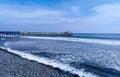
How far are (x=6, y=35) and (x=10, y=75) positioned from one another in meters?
80.5

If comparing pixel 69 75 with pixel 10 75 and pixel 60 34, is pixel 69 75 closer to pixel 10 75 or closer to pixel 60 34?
pixel 10 75

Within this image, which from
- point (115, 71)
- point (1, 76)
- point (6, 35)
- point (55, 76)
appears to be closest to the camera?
point (1, 76)

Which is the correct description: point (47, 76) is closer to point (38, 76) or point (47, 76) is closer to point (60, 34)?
point (38, 76)

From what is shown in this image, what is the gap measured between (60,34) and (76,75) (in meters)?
82.5

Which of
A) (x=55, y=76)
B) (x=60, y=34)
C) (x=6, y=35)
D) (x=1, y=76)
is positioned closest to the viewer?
(x=1, y=76)

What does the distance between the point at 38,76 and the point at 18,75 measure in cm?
101

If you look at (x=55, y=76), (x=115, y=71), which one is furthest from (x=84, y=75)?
(x=115, y=71)

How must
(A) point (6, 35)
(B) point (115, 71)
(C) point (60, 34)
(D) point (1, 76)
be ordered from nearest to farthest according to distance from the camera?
(D) point (1, 76) < (B) point (115, 71) < (A) point (6, 35) < (C) point (60, 34)

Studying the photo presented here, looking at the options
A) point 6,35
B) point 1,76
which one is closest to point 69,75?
point 1,76

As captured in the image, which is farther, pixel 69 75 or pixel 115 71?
pixel 115 71

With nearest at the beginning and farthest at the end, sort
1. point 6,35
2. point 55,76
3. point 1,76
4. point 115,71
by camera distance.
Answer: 1. point 1,76
2. point 55,76
3. point 115,71
4. point 6,35

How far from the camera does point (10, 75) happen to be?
9164mm

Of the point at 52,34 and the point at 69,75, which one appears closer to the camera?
the point at 69,75

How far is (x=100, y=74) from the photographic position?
1004cm
